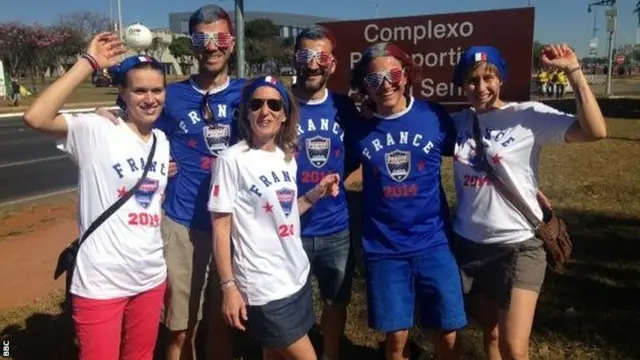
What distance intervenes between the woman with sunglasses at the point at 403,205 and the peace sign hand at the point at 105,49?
3.84 ft

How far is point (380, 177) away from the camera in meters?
2.94

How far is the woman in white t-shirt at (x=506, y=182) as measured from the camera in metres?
2.77

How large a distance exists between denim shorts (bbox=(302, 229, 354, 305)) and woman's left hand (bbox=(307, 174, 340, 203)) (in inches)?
13.1

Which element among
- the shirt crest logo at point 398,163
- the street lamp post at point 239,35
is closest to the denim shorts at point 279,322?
the shirt crest logo at point 398,163

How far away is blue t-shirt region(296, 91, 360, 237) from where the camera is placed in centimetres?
307

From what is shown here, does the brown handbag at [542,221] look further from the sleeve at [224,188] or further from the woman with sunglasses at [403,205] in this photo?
the sleeve at [224,188]

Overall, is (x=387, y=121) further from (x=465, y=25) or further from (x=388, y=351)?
(x=465, y=25)

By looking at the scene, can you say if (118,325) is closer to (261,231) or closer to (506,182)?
(261,231)

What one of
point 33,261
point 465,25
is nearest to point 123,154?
point 465,25

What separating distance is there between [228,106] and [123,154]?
25.4 inches

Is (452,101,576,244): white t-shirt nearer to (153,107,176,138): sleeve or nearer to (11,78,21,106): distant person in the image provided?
(153,107,176,138): sleeve

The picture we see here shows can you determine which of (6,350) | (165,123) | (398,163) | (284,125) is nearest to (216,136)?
(165,123)

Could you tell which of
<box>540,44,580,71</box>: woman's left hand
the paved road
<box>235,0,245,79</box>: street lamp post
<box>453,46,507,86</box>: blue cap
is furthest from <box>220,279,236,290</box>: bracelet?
the paved road

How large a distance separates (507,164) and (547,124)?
26 cm
